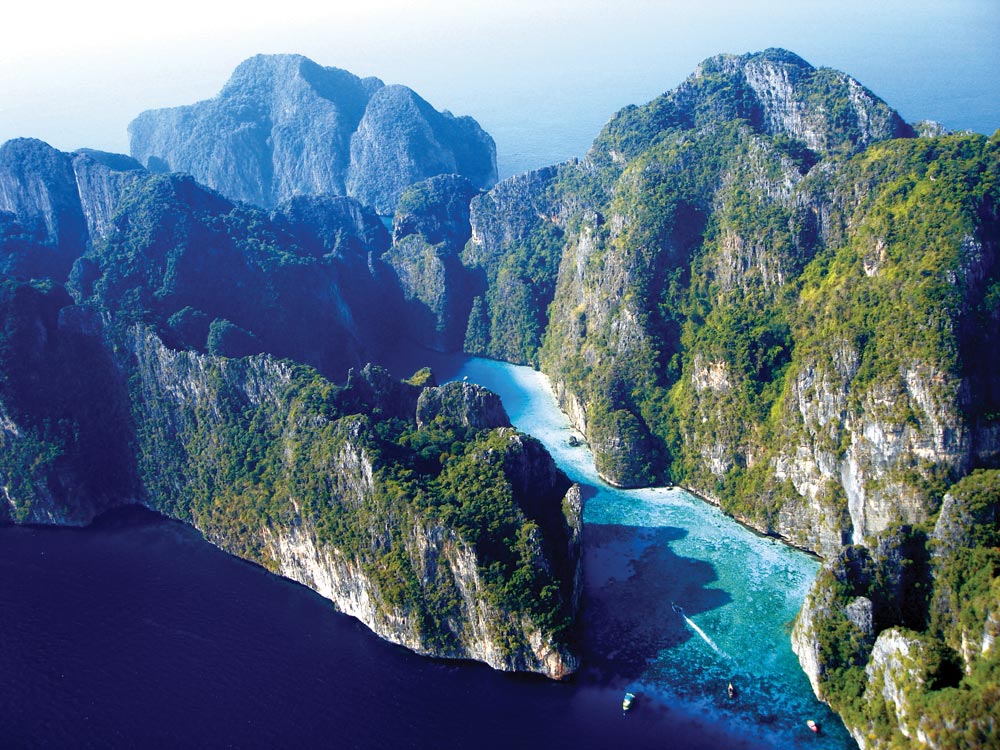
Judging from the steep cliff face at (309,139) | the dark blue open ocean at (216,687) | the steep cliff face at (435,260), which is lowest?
the dark blue open ocean at (216,687)

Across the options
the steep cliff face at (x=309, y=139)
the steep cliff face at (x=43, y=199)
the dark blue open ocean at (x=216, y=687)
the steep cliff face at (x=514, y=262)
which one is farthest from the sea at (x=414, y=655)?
the steep cliff face at (x=309, y=139)

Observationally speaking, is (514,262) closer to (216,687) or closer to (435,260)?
(435,260)

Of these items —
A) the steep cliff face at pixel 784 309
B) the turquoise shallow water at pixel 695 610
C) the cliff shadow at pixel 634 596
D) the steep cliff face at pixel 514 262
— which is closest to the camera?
the turquoise shallow water at pixel 695 610

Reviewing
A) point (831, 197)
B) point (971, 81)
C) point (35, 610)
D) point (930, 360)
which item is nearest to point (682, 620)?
point (930, 360)

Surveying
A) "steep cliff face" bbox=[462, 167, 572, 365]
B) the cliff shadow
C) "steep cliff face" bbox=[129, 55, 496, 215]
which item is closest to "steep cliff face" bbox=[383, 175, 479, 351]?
"steep cliff face" bbox=[462, 167, 572, 365]

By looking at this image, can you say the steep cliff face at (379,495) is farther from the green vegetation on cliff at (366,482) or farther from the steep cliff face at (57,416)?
the steep cliff face at (57,416)

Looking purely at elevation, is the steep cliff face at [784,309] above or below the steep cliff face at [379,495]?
above
